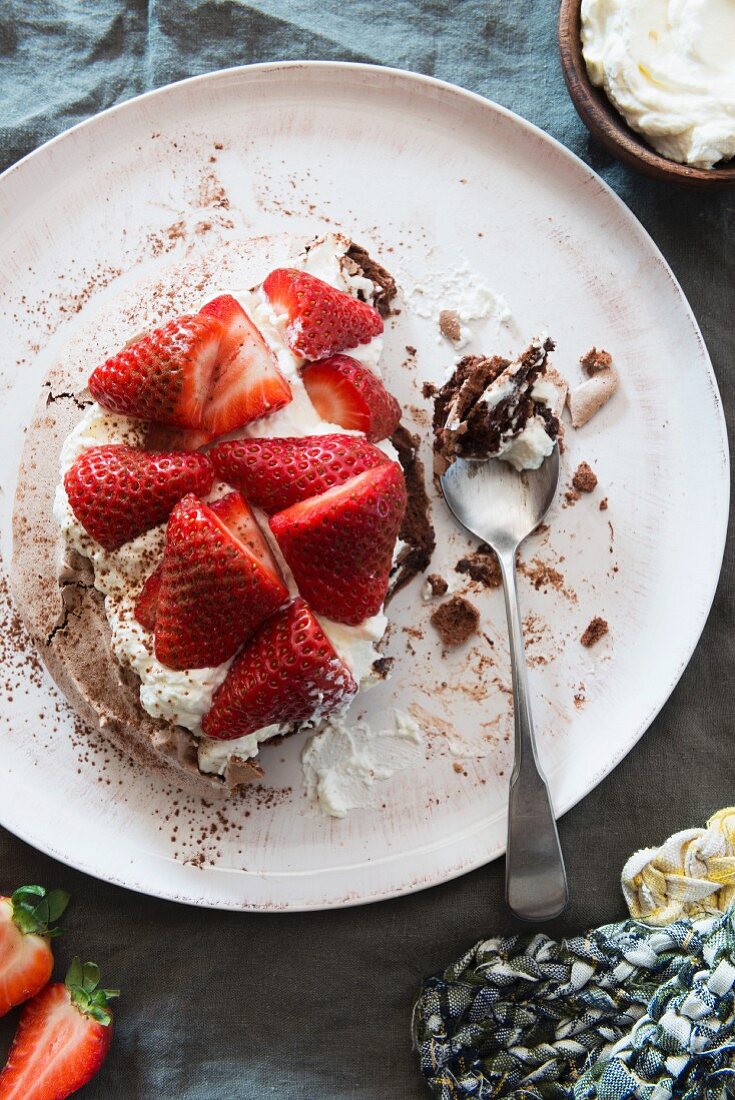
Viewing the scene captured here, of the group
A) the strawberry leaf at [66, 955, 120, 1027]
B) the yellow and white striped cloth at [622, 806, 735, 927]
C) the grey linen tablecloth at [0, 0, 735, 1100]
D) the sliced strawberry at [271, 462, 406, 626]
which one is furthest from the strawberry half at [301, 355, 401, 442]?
the strawberry leaf at [66, 955, 120, 1027]

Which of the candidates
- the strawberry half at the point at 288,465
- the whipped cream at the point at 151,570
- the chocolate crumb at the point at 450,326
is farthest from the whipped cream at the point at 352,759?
the chocolate crumb at the point at 450,326

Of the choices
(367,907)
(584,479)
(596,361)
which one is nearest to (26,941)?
(367,907)

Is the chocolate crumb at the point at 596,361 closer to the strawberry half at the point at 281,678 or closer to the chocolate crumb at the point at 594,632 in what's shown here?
the chocolate crumb at the point at 594,632

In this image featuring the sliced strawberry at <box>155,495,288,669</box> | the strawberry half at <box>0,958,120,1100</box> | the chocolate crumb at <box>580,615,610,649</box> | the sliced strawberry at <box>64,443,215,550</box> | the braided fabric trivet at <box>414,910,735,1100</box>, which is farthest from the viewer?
the chocolate crumb at <box>580,615,610,649</box>

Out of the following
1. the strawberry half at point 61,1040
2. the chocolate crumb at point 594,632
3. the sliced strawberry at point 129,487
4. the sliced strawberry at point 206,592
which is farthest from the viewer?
the chocolate crumb at point 594,632

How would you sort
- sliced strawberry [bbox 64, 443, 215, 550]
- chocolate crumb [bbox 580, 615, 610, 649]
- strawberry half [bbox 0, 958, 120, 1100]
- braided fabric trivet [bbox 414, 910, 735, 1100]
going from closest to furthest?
sliced strawberry [bbox 64, 443, 215, 550] < braided fabric trivet [bbox 414, 910, 735, 1100] < strawberry half [bbox 0, 958, 120, 1100] < chocolate crumb [bbox 580, 615, 610, 649]

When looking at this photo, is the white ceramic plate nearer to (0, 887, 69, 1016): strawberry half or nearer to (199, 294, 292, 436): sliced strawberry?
(0, 887, 69, 1016): strawberry half
